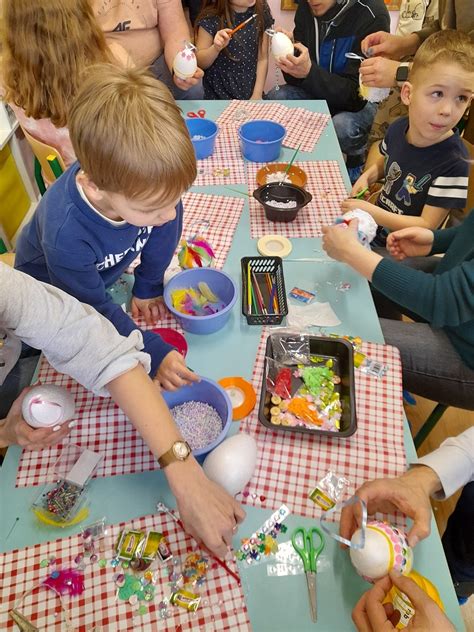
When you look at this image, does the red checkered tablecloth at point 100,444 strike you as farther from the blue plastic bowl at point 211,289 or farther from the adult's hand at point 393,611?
the adult's hand at point 393,611

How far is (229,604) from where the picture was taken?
71 cm

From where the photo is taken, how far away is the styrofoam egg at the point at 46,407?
83cm

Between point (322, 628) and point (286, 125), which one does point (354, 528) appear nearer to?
point (322, 628)

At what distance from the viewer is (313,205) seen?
146cm

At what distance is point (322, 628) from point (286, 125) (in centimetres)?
167

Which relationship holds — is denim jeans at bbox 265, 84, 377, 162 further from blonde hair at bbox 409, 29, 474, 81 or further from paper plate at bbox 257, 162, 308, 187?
paper plate at bbox 257, 162, 308, 187

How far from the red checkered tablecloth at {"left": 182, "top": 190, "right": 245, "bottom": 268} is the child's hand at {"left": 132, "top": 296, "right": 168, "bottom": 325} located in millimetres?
219

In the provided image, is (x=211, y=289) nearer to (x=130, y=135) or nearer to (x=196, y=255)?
(x=196, y=255)

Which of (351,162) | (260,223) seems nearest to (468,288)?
(260,223)

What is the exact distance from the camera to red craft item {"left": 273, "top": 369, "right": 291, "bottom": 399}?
0.98 metres

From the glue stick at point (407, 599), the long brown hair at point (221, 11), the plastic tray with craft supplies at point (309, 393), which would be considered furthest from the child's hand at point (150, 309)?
the long brown hair at point (221, 11)

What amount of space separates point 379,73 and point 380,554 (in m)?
1.81

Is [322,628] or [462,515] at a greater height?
[322,628]

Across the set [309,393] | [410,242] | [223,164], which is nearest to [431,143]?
[410,242]
